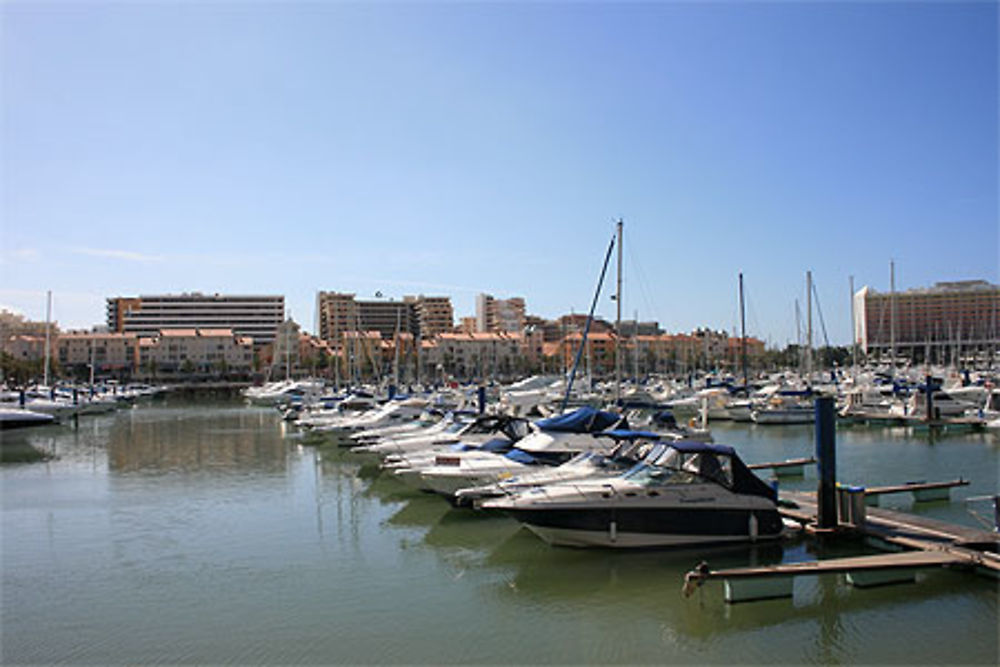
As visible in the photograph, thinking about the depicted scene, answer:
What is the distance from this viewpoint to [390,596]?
15.6m

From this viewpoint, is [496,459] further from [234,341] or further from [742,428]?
[234,341]

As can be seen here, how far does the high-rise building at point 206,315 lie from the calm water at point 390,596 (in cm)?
17004

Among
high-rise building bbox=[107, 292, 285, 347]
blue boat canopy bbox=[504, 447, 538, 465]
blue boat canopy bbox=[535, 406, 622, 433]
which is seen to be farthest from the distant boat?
high-rise building bbox=[107, 292, 285, 347]

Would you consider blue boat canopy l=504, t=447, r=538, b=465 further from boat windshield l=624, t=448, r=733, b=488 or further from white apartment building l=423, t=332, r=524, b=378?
white apartment building l=423, t=332, r=524, b=378

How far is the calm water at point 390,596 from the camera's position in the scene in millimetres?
12875

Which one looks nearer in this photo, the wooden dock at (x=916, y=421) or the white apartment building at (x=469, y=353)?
the wooden dock at (x=916, y=421)

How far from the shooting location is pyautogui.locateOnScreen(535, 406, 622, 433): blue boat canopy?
26.3 meters

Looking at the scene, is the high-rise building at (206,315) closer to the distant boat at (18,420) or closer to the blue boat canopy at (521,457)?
the distant boat at (18,420)

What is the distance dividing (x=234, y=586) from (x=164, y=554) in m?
3.75

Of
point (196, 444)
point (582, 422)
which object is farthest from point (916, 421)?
point (196, 444)

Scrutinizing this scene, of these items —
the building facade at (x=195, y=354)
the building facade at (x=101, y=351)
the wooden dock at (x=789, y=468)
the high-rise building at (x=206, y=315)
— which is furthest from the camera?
the high-rise building at (x=206, y=315)

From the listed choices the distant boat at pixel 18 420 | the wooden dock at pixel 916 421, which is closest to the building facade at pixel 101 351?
the distant boat at pixel 18 420

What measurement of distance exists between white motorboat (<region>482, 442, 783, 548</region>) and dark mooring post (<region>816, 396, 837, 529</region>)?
4.29 ft

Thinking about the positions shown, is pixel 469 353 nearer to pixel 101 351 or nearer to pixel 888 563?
pixel 101 351
